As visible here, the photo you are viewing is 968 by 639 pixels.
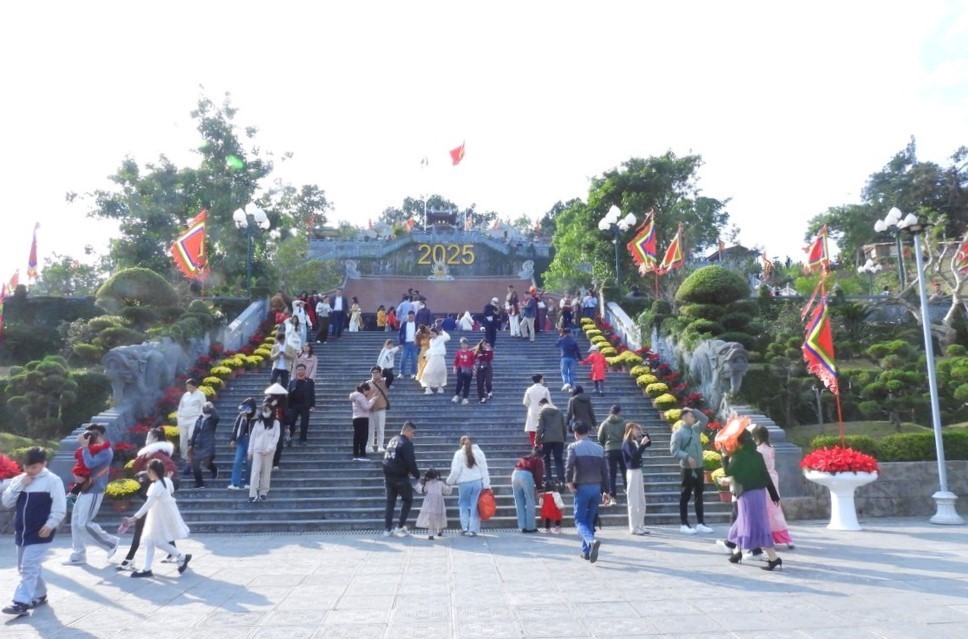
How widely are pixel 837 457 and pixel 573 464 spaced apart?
4428 mm

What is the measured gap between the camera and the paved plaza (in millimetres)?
5445

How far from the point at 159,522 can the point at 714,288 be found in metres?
14.1

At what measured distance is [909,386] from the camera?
15.5 m

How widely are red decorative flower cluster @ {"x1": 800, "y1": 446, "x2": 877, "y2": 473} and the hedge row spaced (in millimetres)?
1374

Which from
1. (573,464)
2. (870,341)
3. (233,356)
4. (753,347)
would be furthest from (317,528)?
(870,341)

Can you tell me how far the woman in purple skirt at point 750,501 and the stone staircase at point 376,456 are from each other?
10.7 ft

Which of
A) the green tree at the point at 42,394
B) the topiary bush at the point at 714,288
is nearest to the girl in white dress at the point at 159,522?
the green tree at the point at 42,394

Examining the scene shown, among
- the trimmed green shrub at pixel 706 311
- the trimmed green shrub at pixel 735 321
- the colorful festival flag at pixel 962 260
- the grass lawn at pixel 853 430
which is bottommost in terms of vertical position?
the grass lawn at pixel 853 430

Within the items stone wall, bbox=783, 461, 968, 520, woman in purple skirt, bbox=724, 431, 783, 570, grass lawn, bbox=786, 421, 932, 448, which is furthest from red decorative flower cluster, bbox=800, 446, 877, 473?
grass lawn, bbox=786, 421, 932, 448

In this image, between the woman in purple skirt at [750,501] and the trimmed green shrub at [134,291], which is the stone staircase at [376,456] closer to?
the woman in purple skirt at [750,501]

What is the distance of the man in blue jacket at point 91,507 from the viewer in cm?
839

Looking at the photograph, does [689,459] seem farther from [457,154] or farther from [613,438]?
[457,154]

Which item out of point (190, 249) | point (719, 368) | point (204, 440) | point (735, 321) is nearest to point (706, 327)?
point (735, 321)

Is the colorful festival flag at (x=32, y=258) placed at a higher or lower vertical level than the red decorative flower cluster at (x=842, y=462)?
higher
